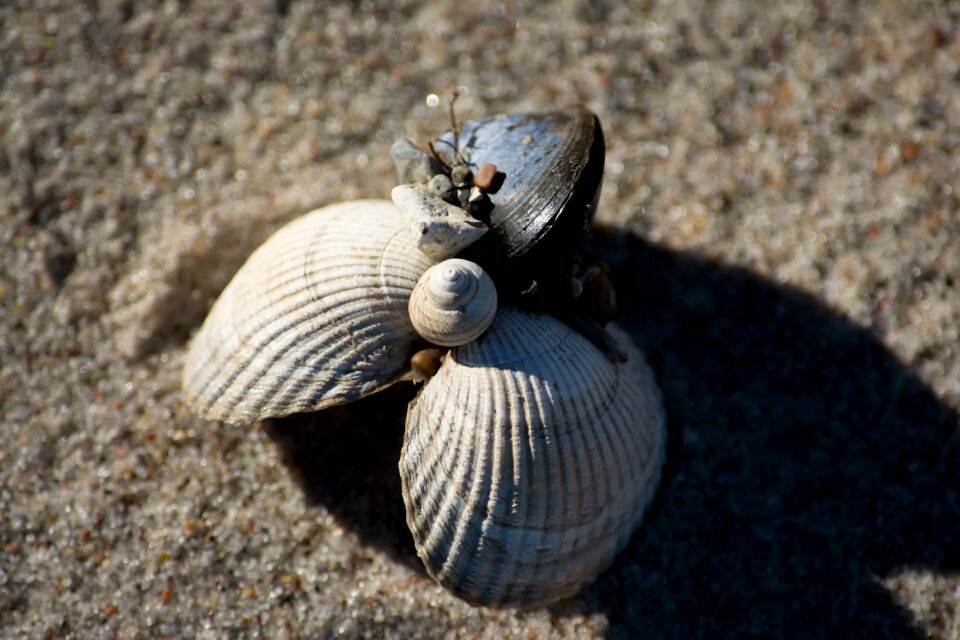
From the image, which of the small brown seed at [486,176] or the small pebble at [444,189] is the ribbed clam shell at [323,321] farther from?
the small brown seed at [486,176]

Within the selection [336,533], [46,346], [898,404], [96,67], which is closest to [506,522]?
[336,533]

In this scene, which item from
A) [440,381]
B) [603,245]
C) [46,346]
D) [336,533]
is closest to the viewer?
[440,381]

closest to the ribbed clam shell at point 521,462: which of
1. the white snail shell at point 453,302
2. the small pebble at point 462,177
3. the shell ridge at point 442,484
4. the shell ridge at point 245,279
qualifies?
the shell ridge at point 442,484

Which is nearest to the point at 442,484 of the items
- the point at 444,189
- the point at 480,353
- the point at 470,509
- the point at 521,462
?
the point at 470,509

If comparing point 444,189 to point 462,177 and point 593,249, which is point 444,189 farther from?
point 593,249

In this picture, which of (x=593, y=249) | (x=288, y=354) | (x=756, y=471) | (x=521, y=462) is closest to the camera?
(x=521, y=462)

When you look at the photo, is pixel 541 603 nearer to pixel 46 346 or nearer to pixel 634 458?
pixel 634 458

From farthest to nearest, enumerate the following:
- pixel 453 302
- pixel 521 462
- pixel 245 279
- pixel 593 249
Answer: pixel 593 249
pixel 245 279
pixel 521 462
pixel 453 302
